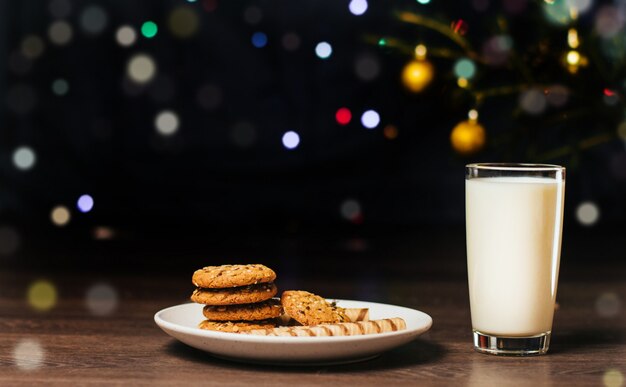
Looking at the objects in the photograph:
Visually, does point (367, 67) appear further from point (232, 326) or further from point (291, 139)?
point (232, 326)

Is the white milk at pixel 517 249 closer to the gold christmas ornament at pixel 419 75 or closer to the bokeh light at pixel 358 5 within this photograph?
the gold christmas ornament at pixel 419 75

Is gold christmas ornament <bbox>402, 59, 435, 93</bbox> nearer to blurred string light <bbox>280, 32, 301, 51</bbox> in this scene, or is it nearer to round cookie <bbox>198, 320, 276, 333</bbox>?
blurred string light <bbox>280, 32, 301, 51</bbox>

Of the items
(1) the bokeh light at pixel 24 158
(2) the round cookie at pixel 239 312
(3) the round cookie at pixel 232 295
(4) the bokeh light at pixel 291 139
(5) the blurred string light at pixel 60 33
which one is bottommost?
(2) the round cookie at pixel 239 312

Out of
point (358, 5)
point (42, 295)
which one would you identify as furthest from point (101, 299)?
point (358, 5)

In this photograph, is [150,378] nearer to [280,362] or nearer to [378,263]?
[280,362]

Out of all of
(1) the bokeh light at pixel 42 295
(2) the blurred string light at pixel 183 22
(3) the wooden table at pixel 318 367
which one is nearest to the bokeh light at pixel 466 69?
(3) the wooden table at pixel 318 367

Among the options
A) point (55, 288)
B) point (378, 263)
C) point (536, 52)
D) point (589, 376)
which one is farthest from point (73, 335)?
point (536, 52)

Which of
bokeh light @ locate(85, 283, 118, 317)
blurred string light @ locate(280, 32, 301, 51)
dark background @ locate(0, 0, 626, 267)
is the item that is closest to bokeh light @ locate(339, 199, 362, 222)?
dark background @ locate(0, 0, 626, 267)
